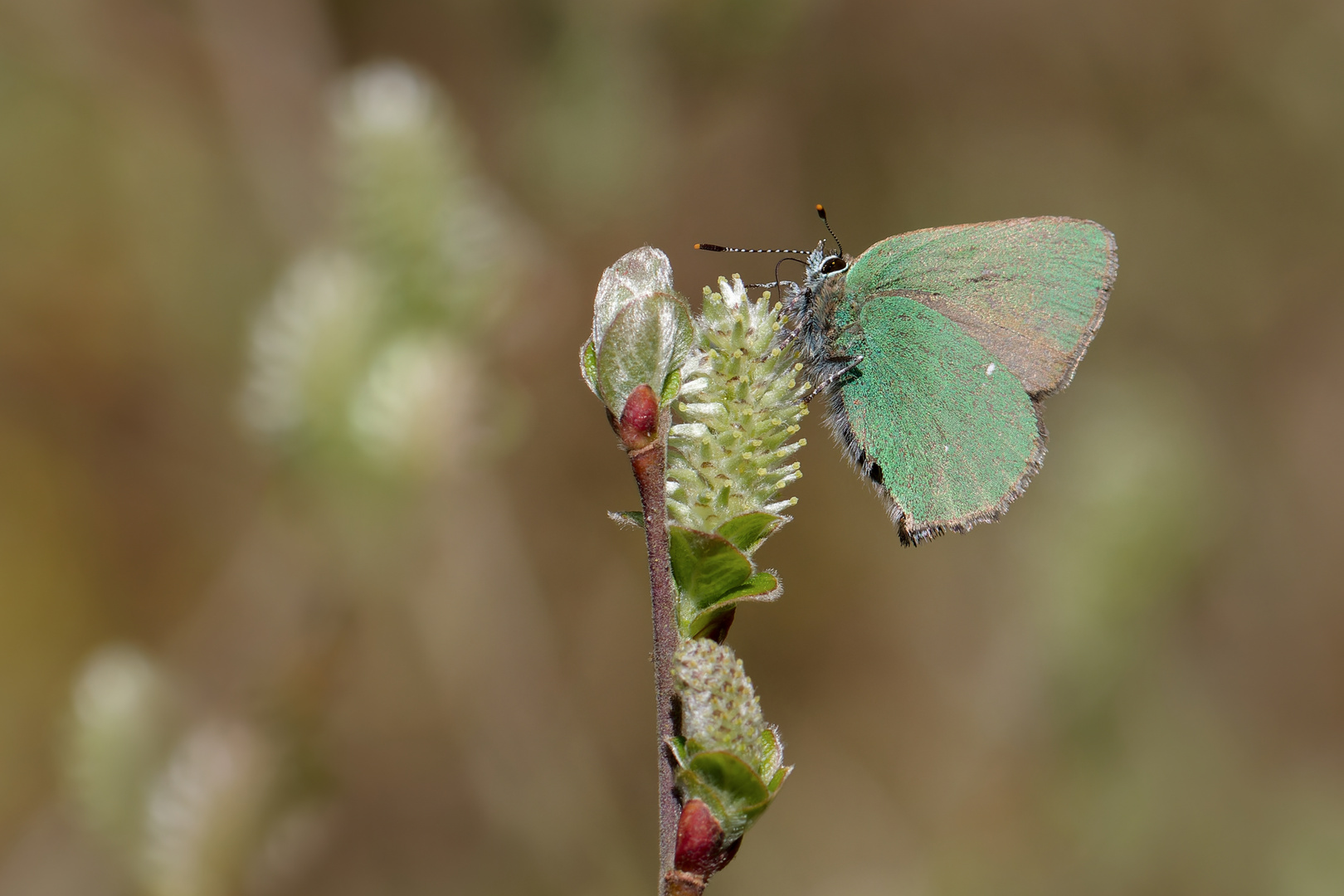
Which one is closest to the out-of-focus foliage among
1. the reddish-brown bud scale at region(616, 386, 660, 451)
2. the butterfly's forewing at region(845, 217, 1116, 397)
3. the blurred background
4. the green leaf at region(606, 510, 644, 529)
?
the blurred background

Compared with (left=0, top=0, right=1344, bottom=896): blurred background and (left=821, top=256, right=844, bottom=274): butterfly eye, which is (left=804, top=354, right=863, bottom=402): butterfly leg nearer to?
(left=821, top=256, right=844, bottom=274): butterfly eye

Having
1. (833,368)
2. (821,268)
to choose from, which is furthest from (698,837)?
(821,268)

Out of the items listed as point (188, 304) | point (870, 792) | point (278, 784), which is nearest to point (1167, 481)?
point (870, 792)

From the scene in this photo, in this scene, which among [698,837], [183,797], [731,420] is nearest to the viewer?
[698,837]

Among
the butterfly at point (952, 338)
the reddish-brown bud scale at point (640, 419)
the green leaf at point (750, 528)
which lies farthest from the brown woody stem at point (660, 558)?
the butterfly at point (952, 338)

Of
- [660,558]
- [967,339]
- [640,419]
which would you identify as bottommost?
[967,339]

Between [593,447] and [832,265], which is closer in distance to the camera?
[832,265]

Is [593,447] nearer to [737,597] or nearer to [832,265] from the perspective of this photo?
[832,265]

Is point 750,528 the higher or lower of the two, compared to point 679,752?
higher

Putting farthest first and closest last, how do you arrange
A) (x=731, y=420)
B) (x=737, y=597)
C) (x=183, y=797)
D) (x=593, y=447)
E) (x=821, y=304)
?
1. (x=593, y=447)
2. (x=821, y=304)
3. (x=183, y=797)
4. (x=731, y=420)
5. (x=737, y=597)
